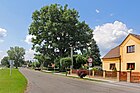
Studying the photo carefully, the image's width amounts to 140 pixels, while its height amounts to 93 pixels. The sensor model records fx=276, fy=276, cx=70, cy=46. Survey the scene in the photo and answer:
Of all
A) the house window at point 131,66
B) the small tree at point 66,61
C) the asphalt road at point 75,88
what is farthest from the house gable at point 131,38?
the small tree at point 66,61

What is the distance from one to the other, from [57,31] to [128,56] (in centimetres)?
3141

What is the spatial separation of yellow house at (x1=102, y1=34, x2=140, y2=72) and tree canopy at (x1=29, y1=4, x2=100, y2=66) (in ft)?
85.3

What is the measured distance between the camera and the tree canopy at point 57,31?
73.8 metres

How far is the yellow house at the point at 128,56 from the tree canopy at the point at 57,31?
26009 mm

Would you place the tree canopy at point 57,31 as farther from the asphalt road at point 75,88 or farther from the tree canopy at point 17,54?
the tree canopy at point 17,54

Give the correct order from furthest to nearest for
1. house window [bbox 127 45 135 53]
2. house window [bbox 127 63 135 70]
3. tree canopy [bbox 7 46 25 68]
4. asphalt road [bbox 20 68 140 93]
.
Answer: tree canopy [bbox 7 46 25 68] < house window [bbox 127 45 135 53] < house window [bbox 127 63 135 70] < asphalt road [bbox 20 68 140 93]

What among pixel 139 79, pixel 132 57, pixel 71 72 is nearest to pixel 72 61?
pixel 71 72

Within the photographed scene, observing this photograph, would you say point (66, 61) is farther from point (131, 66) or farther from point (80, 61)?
point (131, 66)

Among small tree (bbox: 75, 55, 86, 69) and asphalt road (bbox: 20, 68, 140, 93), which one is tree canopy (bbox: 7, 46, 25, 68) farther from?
asphalt road (bbox: 20, 68, 140, 93)

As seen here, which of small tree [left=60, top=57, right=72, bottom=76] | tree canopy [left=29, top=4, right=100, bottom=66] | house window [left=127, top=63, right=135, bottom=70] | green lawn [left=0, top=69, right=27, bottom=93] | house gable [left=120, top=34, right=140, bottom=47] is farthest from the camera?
tree canopy [left=29, top=4, right=100, bottom=66]

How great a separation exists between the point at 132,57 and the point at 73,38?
34.8m

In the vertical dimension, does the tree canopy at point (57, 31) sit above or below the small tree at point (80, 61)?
above

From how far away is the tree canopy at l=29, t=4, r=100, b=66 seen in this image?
2904 inches

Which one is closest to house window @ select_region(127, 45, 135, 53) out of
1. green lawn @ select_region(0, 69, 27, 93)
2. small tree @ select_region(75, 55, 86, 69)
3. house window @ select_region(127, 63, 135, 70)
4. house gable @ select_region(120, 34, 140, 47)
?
house gable @ select_region(120, 34, 140, 47)
